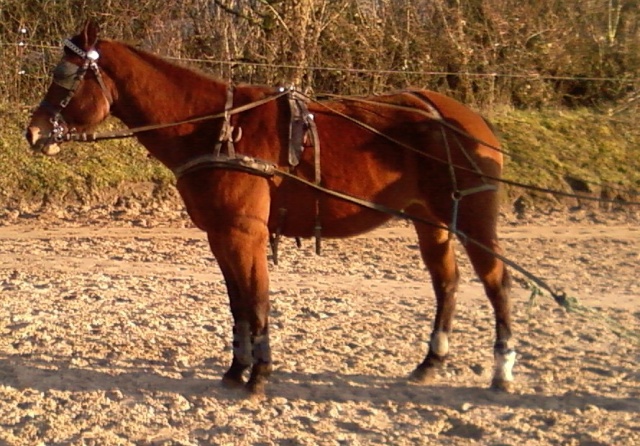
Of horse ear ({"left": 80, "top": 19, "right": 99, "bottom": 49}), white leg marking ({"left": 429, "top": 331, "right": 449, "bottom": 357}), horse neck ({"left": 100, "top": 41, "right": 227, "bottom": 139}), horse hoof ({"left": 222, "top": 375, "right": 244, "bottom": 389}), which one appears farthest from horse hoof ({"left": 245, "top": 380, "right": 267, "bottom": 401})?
horse ear ({"left": 80, "top": 19, "right": 99, "bottom": 49})

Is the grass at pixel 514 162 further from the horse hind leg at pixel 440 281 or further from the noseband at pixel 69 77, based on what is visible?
the noseband at pixel 69 77

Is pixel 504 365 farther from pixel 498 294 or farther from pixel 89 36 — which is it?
pixel 89 36

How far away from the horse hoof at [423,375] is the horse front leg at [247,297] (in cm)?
97

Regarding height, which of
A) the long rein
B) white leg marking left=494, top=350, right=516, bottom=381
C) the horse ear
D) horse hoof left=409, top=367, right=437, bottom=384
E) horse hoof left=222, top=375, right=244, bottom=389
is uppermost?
the horse ear

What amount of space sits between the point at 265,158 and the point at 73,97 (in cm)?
118

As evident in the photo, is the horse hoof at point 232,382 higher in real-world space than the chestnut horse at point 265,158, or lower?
lower

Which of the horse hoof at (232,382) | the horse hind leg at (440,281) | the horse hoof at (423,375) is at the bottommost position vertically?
the horse hoof at (232,382)

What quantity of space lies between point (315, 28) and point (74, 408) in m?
10.2

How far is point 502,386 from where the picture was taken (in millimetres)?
5023

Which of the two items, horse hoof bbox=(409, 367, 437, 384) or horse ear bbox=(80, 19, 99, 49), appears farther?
horse hoof bbox=(409, 367, 437, 384)

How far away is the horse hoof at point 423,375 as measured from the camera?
17.1 ft

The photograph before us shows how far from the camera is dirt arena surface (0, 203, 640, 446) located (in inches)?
177

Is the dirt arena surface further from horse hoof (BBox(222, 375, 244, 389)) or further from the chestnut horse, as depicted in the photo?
the chestnut horse

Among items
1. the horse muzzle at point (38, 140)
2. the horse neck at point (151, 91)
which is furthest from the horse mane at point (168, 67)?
the horse muzzle at point (38, 140)
